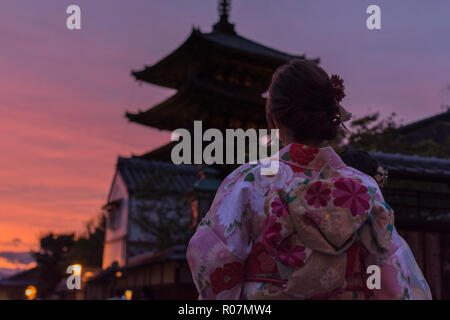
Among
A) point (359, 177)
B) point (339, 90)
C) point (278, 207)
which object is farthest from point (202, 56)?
point (278, 207)

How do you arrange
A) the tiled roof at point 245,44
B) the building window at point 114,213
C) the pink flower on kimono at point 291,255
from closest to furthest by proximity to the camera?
the pink flower on kimono at point 291,255 < the tiled roof at point 245,44 < the building window at point 114,213

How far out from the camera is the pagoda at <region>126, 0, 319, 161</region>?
24.6m

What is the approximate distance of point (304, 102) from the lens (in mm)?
2084

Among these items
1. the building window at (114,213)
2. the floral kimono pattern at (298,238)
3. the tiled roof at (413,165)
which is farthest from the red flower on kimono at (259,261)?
the building window at (114,213)

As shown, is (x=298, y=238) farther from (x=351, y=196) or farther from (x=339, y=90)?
(x=339, y=90)

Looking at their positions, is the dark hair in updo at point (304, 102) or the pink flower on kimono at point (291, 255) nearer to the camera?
the pink flower on kimono at point (291, 255)

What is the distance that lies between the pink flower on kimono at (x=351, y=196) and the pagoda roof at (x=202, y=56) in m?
21.9

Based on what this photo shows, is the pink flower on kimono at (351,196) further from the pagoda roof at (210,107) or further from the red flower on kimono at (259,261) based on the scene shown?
the pagoda roof at (210,107)

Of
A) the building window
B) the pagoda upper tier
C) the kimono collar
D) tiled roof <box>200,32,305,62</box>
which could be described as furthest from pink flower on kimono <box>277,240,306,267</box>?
the building window

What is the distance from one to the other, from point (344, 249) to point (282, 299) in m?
0.27

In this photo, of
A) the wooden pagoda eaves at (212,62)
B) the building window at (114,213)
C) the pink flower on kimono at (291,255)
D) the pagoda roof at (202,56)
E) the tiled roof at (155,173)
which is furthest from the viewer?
the building window at (114,213)

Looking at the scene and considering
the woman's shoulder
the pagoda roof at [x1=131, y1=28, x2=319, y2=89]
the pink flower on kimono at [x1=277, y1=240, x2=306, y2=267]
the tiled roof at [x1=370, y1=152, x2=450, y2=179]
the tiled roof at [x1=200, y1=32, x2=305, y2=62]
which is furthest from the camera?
the tiled roof at [x1=200, y1=32, x2=305, y2=62]

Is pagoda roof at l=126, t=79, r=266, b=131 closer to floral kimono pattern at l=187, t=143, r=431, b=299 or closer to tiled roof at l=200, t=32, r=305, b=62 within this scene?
tiled roof at l=200, t=32, r=305, b=62

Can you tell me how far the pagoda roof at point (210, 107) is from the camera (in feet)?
80.6
